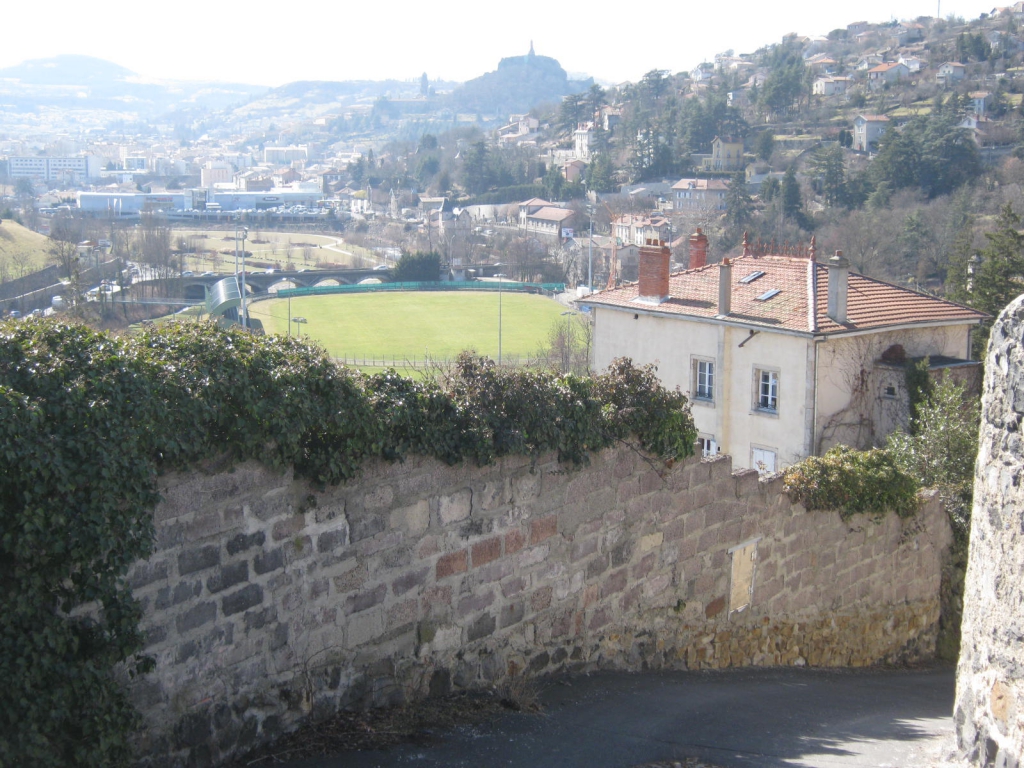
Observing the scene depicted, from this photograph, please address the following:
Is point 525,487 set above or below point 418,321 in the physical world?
above

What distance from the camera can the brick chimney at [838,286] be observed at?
19578 mm

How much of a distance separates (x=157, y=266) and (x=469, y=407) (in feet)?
240

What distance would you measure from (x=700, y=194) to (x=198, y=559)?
340 feet

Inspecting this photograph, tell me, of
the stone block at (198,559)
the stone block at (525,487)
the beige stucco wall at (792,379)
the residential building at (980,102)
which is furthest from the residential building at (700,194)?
the stone block at (198,559)

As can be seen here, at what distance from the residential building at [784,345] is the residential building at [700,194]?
76239 millimetres

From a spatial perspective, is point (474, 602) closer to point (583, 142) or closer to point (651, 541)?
point (651, 541)

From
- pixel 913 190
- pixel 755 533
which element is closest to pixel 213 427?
pixel 755 533

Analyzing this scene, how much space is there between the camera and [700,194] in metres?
105

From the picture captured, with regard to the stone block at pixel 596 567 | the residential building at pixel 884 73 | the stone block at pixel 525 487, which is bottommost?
the stone block at pixel 596 567

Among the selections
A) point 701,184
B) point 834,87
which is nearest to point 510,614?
point 701,184

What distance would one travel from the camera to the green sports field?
73375mm

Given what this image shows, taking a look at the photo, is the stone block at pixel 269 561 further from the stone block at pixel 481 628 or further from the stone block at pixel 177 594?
the stone block at pixel 481 628

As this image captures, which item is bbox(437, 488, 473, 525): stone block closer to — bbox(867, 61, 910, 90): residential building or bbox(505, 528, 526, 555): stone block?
bbox(505, 528, 526, 555): stone block

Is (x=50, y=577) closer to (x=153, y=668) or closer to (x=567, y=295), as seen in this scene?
(x=153, y=668)
